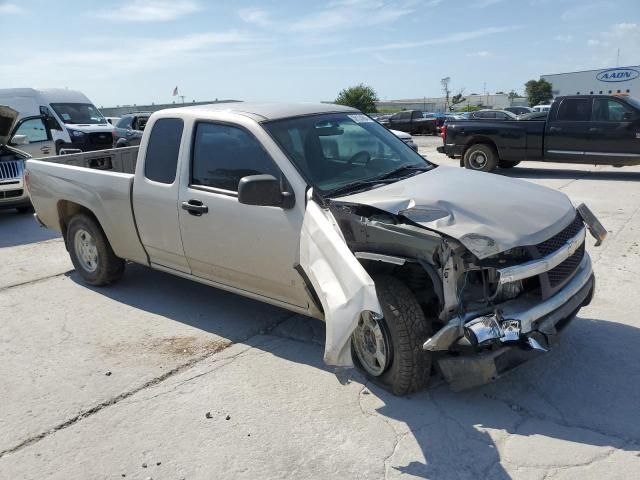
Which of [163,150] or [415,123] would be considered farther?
[415,123]

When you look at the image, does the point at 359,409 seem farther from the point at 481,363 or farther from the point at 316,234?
the point at 316,234

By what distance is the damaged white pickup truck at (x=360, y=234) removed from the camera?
3.28 meters

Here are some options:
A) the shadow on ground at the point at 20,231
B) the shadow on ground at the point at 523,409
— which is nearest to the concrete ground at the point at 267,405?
the shadow on ground at the point at 523,409

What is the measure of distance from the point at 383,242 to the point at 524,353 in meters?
1.06

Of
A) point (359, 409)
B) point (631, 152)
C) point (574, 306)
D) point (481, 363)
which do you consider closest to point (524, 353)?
point (481, 363)

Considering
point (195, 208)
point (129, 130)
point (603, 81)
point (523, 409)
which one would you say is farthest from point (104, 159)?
point (603, 81)

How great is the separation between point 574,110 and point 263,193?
11.0 m

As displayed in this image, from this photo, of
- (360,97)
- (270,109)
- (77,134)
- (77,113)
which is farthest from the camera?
(360,97)

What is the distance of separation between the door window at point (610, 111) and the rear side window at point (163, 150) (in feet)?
34.5

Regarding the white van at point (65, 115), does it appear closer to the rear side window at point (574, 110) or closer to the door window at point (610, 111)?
the rear side window at point (574, 110)

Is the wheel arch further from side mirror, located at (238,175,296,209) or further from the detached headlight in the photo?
the detached headlight

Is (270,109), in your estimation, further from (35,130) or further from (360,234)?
(35,130)

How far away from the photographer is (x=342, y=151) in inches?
179

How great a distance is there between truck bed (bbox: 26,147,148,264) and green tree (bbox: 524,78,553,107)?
65.0 meters
